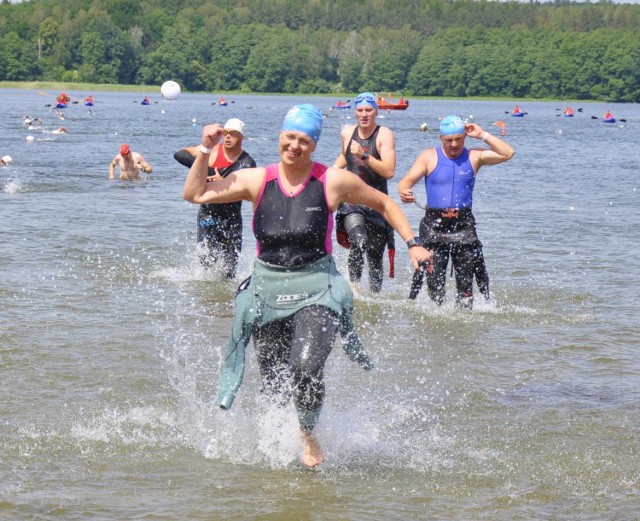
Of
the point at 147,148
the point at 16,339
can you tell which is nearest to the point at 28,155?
the point at 147,148

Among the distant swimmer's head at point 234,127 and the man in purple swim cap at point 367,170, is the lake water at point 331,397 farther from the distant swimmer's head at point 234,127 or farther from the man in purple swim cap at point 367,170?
the distant swimmer's head at point 234,127

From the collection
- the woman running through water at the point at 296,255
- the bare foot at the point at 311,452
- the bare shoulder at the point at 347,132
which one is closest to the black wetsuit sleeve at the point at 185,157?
the bare shoulder at the point at 347,132

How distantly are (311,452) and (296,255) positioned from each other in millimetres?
1060

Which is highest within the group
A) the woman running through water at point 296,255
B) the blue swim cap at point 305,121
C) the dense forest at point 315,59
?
the blue swim cap at point 305,121

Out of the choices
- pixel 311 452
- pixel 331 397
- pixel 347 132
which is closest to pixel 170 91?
pixel 347 132

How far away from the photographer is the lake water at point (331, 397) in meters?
5.43

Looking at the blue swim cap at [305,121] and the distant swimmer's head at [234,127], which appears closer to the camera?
the blue swim cap at [305,121]

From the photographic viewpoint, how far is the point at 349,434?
6.24 m

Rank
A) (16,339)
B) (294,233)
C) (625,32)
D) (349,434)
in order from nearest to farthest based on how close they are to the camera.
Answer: (294,233)
(349,434)
(16,339)
(625,32)

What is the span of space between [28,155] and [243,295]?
81.2ft

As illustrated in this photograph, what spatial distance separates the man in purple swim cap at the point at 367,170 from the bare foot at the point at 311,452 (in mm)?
3863

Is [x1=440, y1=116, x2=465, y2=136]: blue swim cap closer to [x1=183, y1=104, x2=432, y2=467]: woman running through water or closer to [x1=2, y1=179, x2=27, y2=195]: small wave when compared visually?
[x1=183, y1=104, x2=432, y2=467]: woman running through water

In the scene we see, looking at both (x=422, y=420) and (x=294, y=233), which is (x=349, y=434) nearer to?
(x=422, y=420)

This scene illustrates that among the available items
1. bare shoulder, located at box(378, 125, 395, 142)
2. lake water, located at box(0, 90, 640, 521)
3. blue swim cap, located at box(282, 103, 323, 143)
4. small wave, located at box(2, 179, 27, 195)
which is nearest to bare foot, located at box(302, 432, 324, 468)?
lake water, located at box(0, 90, 640, 521)
